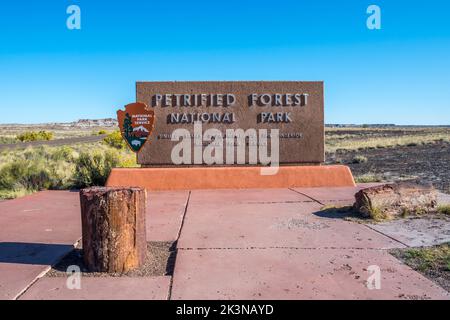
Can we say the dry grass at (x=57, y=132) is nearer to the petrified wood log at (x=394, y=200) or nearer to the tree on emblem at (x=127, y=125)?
the tree on emblem at (x=127, y=125)

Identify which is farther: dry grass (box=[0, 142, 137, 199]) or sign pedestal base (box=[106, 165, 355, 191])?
dry grass (box=[0, 142, 137, 199])

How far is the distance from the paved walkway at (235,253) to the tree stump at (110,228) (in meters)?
0.25

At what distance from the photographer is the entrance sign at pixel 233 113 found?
35.3 ft

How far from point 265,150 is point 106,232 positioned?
6969 mm

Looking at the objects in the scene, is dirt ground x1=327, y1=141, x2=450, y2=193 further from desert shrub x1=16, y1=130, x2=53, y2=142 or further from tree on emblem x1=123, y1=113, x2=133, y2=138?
desert shrub x1=16, y1=130, x2=53, y2=142

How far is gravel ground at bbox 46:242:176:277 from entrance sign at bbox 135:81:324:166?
5404 millimetres

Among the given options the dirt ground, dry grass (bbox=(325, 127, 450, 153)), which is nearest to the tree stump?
the dirt ground

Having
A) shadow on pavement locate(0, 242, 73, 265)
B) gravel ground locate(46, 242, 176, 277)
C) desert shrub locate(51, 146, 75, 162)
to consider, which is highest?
desert shrub locate(51, 146, 75, 162)

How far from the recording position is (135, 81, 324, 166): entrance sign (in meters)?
10.8

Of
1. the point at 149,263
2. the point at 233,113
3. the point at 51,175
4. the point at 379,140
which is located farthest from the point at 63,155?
the point at 379,140

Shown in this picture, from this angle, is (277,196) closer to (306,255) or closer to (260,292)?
(306,255)

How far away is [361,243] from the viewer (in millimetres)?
5480

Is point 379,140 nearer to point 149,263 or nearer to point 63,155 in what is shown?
point 63,155

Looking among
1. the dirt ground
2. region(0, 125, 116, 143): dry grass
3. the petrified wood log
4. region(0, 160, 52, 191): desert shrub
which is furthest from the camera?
region(0, 125, 116, 143): dry grass
